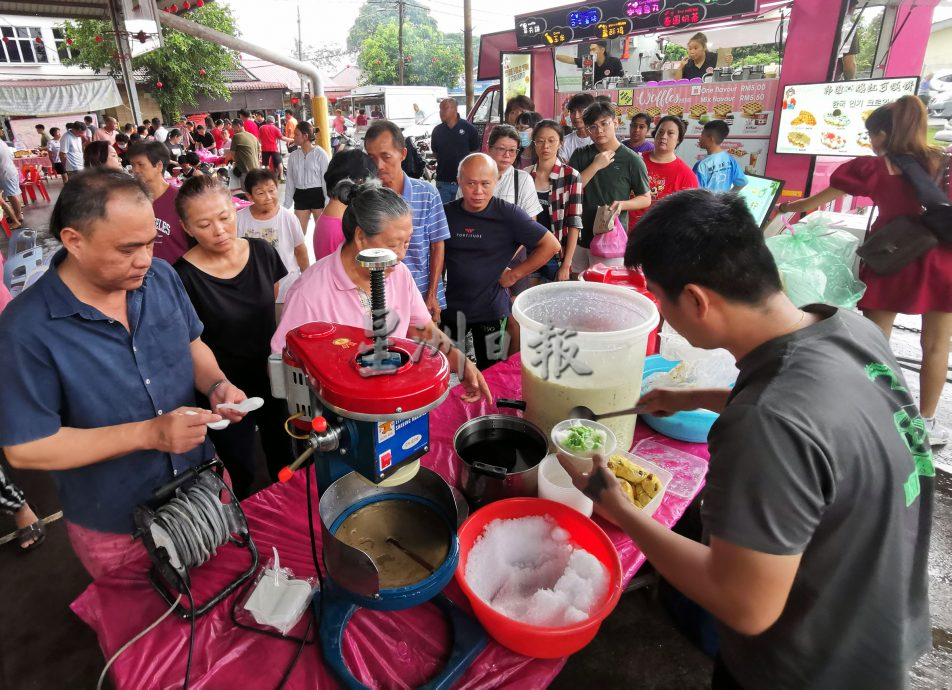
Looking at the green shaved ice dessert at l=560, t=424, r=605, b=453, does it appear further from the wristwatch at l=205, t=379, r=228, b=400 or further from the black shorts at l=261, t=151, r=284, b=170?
the black shorts at l=261, t=151, r=284, b=170

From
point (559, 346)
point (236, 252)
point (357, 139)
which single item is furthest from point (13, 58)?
point (559, 346)

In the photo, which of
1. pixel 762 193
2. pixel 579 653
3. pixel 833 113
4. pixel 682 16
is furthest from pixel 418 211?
pixel 682 16

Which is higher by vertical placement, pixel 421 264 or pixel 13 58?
pixel 13 58

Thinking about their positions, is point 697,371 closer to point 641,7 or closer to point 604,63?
point 641,7

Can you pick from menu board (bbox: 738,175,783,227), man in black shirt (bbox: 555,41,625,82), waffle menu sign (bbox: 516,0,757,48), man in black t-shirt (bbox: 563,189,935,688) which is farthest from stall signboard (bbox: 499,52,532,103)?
man in black t-shirt (bbox: 563,189,935,688)

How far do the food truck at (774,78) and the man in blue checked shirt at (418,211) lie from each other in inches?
188

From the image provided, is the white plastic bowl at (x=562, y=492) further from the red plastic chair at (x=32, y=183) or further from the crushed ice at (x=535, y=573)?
the red plastic chair at (x=32, y=183)

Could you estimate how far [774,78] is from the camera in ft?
20.4

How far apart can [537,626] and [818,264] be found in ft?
12.5

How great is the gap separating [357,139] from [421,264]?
1811 centimetres

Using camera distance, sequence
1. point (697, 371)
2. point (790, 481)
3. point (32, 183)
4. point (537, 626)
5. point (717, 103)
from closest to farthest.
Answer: point (790, 481) → point (537, 626) → point (697, 371) → point (717, 103) → point (32, 183)

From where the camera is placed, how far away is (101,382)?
143 cm

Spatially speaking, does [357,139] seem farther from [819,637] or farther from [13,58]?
[819,637]

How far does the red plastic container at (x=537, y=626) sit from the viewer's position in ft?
3.56
